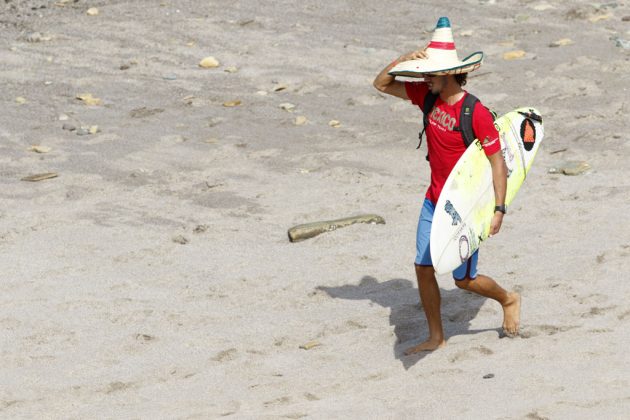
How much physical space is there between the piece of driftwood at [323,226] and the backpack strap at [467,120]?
2.90 meters

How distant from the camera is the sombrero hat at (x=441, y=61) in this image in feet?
18.8

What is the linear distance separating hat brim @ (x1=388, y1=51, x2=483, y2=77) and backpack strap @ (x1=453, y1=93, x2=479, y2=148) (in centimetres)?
15

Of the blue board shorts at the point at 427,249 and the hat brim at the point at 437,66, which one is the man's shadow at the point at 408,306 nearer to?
the blue board shorts at the point at 427,249

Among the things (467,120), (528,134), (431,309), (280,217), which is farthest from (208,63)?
(467,120)

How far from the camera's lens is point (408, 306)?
7148 millimetres

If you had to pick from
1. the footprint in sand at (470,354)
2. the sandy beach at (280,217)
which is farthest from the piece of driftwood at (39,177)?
the footprint in sand at (470,354)

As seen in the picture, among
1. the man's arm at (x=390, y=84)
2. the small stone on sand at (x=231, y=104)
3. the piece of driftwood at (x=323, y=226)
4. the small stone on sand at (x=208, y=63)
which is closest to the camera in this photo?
the man's arm at (x=390, y=84)

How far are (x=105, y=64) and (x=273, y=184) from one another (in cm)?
401

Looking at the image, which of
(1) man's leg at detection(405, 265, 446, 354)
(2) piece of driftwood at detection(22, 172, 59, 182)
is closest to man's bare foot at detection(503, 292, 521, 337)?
(1) man's leg at detection(405, 265, 446, 354)

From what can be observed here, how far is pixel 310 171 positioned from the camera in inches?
402

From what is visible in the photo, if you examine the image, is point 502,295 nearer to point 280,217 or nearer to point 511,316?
point 511,316

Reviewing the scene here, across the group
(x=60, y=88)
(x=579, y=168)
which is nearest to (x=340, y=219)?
(x=579, y=168)

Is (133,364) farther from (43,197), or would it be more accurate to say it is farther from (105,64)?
(105,64)

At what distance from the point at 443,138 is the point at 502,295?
979mm
